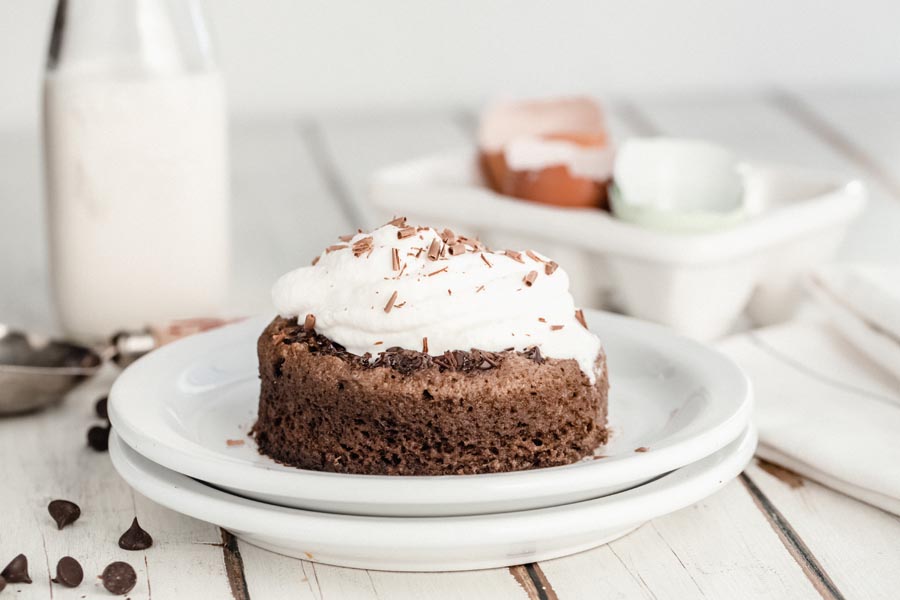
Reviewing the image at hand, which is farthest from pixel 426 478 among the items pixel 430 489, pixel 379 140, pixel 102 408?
pixel 379 140

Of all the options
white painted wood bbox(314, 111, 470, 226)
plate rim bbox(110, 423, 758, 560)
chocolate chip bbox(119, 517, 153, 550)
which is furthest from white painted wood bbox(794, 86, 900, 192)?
chocolate chip bbox(119, 517, 153, 550)

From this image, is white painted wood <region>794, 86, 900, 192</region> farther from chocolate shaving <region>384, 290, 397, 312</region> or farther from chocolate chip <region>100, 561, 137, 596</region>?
chocolate chip <region>100, 561, 137, 596</region>

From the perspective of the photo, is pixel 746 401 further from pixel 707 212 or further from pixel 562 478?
pixel 707 212

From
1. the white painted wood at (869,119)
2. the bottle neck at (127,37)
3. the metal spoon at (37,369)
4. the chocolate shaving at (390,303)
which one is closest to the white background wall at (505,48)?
the white painted wood at (869,119)

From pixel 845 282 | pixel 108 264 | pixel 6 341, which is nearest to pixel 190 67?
pixel 108 264

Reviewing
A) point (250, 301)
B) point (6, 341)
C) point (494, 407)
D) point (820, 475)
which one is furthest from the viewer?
point (250, 301)

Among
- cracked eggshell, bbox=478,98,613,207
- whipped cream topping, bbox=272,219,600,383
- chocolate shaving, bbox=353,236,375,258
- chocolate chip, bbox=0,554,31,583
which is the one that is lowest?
chocolate chip, bbox=0,554,31,583
